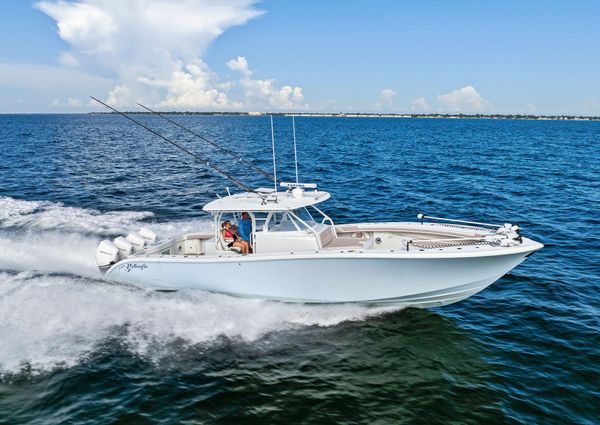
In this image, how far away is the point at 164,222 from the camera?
748 inches

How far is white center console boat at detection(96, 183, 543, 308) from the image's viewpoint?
938 centimetres

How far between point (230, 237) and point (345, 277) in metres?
3.23

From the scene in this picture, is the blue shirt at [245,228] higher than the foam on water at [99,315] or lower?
higher

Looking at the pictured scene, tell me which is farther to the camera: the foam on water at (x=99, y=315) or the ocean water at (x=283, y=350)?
the foam on water at (x=99, y=315)

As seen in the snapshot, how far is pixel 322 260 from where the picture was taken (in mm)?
9555

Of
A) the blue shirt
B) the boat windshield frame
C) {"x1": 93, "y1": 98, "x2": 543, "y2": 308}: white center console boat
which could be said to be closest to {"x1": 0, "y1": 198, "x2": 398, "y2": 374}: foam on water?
{"x1": 93, "y1": 98, "x2": 543, "y2": 308}: white center console boat

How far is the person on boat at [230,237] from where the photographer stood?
10930 millimetres

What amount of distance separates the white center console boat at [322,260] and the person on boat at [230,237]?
0.15 meters

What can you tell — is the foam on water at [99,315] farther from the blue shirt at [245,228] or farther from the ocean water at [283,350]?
the blue shirt at [245,228]

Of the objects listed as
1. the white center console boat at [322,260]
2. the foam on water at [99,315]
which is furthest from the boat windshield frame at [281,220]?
the foam on water at [99,315]

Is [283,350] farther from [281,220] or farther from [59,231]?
[59,231]

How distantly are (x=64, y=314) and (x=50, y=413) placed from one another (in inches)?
138

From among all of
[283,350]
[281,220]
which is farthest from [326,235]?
[283,350]

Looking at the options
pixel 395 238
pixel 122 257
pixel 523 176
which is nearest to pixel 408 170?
pixel 523 176
